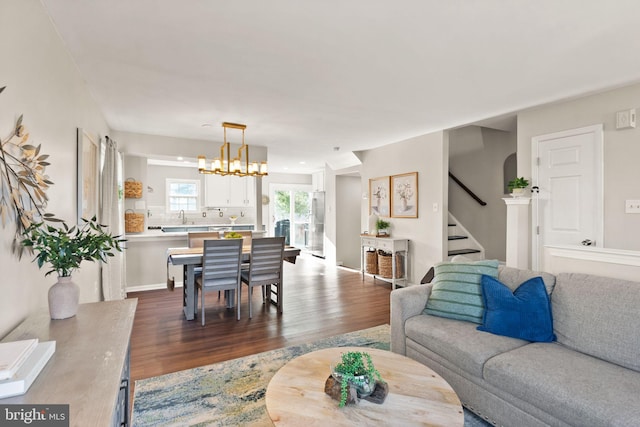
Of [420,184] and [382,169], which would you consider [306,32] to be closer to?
[420,184]

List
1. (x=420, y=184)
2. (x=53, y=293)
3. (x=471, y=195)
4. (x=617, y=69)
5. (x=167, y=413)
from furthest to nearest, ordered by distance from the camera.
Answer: (x=471, y=195) < (x=420, y=184) < (x=617, y=69) < (x=167, y=413) < (x=53, y=293)

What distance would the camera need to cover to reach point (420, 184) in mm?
5180

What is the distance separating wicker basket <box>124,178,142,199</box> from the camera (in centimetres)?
513

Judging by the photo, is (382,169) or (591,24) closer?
(591,24)

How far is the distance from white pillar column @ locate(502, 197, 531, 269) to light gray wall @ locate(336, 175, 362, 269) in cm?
427

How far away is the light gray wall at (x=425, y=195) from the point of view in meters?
4.80

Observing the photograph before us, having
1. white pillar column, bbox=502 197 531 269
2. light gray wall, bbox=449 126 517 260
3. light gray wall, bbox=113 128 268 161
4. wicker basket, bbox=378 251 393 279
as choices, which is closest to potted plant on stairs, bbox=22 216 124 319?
light gray wall, bbox=113 128 268 161

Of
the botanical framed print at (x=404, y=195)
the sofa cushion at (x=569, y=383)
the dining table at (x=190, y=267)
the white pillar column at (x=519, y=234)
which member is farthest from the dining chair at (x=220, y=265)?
the white pillar column at (x=519, y=234)

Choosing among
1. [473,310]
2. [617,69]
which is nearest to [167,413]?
[473,310]

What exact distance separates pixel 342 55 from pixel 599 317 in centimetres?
242

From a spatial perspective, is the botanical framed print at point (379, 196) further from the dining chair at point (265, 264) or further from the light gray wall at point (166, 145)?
the dining chair at point (265, 264)

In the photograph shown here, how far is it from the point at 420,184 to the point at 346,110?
6.83ft

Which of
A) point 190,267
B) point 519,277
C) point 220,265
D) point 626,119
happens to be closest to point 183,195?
point 190,267

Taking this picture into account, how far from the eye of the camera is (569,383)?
4.98ft
